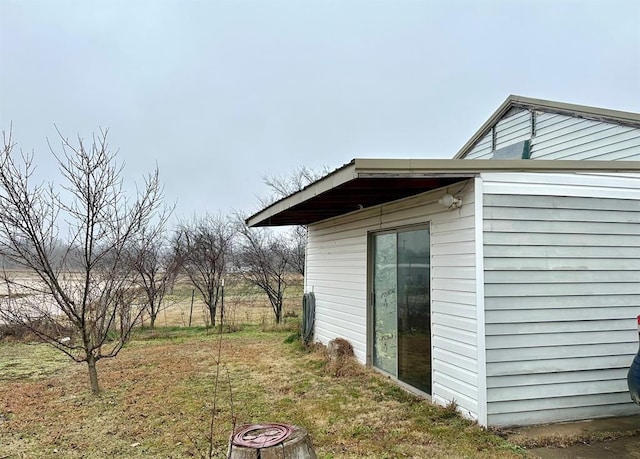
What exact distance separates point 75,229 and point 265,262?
25.1ft

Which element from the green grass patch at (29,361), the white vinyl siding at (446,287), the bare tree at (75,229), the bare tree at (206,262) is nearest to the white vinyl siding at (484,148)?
the white vinyl siding at (446,287)

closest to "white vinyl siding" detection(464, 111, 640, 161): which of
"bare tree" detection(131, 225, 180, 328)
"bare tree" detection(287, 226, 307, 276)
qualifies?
"bare tree" detection(287, 226, 307, 276)

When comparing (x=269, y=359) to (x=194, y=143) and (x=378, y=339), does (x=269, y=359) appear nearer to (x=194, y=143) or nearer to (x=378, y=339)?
(x=378, y=339)

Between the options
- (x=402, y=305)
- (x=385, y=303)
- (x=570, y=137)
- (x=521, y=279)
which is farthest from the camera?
(x=570, y=137)

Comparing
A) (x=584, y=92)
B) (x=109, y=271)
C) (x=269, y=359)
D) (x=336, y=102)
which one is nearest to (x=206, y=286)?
(x=269, y=359)

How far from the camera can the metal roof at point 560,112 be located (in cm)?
612

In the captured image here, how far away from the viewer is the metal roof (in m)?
6.12

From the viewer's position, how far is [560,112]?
7191 mm

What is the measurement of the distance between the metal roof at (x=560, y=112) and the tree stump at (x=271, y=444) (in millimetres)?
6780

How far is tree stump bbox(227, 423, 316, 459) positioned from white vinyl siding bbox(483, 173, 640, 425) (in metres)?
2.25

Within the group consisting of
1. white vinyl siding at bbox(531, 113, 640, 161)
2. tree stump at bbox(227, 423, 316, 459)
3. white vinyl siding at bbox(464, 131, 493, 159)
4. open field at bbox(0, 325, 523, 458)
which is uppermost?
white vinyl siding at bbox(464, 131, 493, 159)

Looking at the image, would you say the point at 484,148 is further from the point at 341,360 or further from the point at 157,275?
the point at 157,275

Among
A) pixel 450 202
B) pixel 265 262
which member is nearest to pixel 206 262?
pixel 265 262

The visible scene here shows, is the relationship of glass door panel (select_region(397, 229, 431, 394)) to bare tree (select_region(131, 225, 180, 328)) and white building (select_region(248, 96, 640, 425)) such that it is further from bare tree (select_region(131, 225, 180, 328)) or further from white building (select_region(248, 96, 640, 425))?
bare tree (select_region(131, 225, 180, 328))
